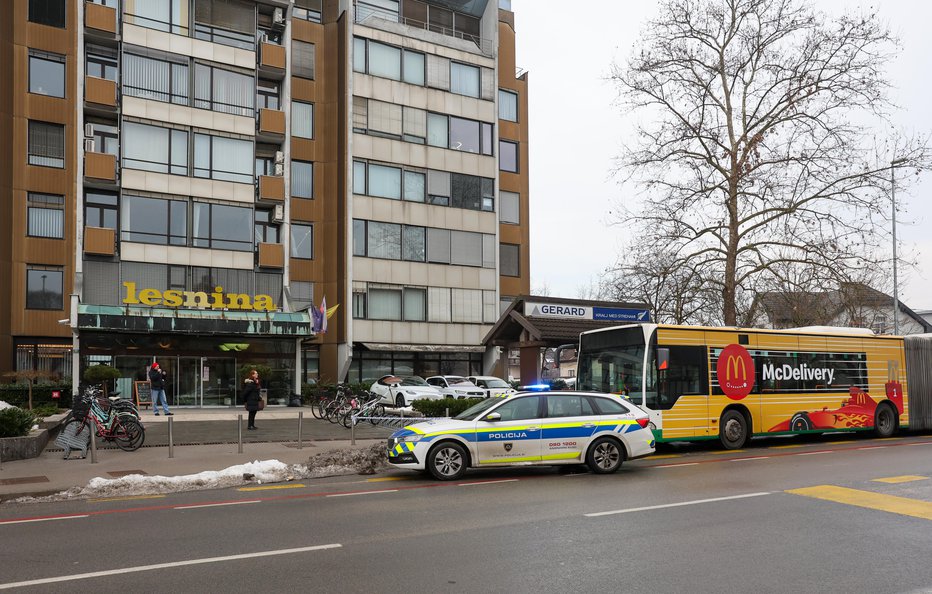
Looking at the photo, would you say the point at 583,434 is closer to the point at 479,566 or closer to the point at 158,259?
the point at 479,566

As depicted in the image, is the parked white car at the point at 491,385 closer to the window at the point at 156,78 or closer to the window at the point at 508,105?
the window at the point at 508,105

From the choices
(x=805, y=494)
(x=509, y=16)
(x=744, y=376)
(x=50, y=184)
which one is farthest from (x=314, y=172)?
(x=805, y=494)

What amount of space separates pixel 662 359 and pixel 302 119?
28.4 m

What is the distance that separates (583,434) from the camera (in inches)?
531

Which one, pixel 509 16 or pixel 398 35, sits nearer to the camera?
pixel 398 35

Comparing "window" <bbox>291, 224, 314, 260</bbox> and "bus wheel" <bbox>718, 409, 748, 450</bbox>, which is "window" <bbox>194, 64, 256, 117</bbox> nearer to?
"window" <bbox>291, 224, 314, 260</bbox>

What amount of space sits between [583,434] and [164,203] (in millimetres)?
26742

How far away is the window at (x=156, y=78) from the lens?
112ft


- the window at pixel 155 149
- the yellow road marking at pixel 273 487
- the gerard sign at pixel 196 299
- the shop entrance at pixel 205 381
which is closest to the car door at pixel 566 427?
the yellow road marking at pixel 273 487

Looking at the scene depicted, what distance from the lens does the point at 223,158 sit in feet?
117

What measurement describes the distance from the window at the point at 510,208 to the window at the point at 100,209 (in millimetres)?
20238

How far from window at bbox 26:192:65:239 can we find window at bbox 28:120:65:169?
1.42m

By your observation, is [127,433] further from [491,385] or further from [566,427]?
[491,385]

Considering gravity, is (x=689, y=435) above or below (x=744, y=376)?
below
